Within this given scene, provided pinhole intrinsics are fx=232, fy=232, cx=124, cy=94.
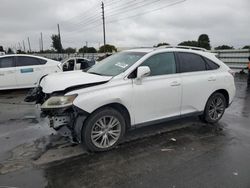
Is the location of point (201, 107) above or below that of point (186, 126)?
above

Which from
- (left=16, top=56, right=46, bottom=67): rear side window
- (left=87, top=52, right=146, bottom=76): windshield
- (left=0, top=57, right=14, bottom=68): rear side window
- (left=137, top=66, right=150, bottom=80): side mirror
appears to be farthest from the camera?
(left=16, top=56, right=46, bottom=67): rear side window

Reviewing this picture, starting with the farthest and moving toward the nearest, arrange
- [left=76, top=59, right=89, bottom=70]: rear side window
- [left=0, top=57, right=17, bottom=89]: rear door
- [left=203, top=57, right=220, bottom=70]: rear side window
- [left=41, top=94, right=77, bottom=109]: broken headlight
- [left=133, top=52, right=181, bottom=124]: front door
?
[left=76, top=59, right=89, bottom=70]: rear side window, [left=0, top=57, right=17, bottom=89]: rear door, [left=203, top=57, right=220, bottom=70]: rear side window, [left=133, top=52, right=181, bottom=124]: front door, [left=41, top=94, right=77, bottom=109]: broken headlight

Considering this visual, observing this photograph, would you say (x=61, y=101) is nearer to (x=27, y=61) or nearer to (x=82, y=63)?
(x=27, y=61)

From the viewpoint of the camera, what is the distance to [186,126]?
17.4 feet

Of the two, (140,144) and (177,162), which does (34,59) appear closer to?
(140,144)

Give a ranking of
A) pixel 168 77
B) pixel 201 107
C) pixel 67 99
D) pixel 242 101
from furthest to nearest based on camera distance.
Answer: pixel 242 101 → pixel 201 107 → pixel 168 77 → pixel 67 99

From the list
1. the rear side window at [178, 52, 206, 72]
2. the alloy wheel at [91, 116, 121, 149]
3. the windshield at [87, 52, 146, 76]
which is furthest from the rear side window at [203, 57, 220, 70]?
the alloy wheel at [91, 116, 121, 149]

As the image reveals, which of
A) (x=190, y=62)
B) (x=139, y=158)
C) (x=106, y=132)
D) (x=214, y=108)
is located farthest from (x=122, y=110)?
(x=214, y=108)

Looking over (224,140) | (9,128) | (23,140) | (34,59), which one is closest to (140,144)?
(224,140)

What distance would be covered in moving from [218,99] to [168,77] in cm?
168

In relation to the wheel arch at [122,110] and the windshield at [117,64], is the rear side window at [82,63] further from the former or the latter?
the wheel arch at [122,110]

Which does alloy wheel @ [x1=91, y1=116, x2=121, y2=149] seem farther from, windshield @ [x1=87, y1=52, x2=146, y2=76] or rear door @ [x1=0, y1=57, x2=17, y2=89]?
rear door @ [x1=0, y1=57, x2=17, y2=89]

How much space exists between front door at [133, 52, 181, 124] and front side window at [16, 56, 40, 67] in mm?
6799

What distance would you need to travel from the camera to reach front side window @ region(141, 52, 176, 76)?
175 inches
